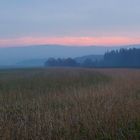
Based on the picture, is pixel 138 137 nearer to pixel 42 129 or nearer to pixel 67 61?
pixel 42 129

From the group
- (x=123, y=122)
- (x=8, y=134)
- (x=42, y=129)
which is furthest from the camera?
(x=123, y=122)

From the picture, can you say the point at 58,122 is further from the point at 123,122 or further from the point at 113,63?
the point at 113,63

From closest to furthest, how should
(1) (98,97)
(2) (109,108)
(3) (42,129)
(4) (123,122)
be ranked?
(3) (42,129) → (4) (123,122) → (2) (109,108) → (1) (98,97)

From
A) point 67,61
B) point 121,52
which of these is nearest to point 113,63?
point 121,52

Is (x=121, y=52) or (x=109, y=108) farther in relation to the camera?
(x=121, y=52)

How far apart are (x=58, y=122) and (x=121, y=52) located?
110 meters

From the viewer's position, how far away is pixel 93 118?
25.8 ft

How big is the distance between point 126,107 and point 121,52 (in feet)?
356

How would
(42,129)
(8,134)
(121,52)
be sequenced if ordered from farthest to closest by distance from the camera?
(121,52) → (42,129) → (8,134)

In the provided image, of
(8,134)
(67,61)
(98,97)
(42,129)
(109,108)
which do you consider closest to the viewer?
(8,134)

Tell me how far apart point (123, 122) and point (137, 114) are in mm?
636

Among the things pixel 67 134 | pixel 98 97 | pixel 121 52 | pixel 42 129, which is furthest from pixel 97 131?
pixel 121 52

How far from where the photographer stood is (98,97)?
1177cm

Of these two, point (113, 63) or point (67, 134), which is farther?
point (113, 63)
